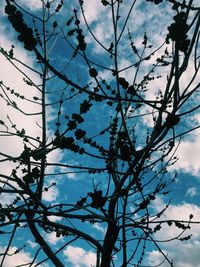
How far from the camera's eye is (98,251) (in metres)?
3.21

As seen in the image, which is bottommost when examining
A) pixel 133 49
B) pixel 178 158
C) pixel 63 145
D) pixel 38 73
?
pixel 63 145

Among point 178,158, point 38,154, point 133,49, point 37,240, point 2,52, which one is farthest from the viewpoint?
point 2,52

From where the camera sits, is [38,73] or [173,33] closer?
[173,33]

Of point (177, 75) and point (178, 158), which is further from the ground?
point (178, 158)

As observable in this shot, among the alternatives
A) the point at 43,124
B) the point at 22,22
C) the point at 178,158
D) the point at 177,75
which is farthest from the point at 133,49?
the point at 22,22

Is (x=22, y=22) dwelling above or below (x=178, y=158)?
below

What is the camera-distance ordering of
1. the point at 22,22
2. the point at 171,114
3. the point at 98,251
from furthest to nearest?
the point at 98,251
the point at 171,114
the point at 22,22

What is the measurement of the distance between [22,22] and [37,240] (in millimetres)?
3136

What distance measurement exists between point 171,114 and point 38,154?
43.9 inches

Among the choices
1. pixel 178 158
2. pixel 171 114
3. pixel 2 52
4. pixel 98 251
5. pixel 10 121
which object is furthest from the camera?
pixel 2 52

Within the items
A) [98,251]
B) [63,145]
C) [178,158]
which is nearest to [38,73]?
[178,158]

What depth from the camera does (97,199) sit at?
8.73 feet

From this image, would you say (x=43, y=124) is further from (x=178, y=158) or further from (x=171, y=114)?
(x=171, y=114)

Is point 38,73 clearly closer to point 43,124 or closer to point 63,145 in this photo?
point 43,124
